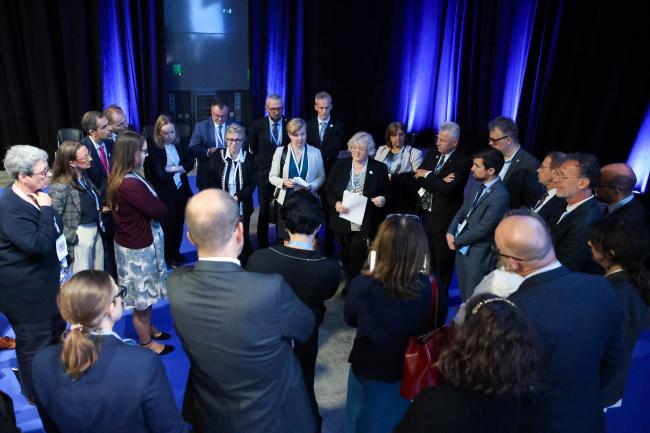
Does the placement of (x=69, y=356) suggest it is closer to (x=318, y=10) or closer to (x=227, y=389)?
(x=227, y=389)

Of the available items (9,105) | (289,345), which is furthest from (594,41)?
(9,105)

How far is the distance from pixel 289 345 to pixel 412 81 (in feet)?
25.7

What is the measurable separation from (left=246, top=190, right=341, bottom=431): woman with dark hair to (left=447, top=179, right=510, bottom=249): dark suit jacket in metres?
1.42

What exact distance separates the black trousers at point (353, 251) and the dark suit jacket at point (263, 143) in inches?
48.0

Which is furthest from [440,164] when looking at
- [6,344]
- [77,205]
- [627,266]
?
[6,344]

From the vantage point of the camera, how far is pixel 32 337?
2598 mm

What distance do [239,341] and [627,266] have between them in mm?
1557

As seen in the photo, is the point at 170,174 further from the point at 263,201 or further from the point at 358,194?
the point at 358,194

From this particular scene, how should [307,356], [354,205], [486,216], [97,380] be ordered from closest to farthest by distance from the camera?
[97,380] → [307,356] → [486,216] → [354,205]

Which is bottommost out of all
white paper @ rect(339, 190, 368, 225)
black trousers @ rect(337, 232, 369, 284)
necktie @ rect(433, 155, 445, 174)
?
black trousers @ rect(337, 232, 369, 284)

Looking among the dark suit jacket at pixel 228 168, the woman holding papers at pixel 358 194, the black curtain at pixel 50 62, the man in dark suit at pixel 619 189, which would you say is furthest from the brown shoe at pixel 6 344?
the black curtain at pixel 50 62

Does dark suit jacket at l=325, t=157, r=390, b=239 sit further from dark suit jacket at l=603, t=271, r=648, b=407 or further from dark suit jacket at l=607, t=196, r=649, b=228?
dark suit jacket at l=603, t=271, r=648, b=407

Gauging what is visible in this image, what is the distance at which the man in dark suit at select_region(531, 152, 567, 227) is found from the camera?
2983mm

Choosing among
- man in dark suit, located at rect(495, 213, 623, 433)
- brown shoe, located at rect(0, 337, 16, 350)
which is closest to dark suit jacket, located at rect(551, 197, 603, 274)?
man in dark suit, located at rect(495, 213, 623, 433)
